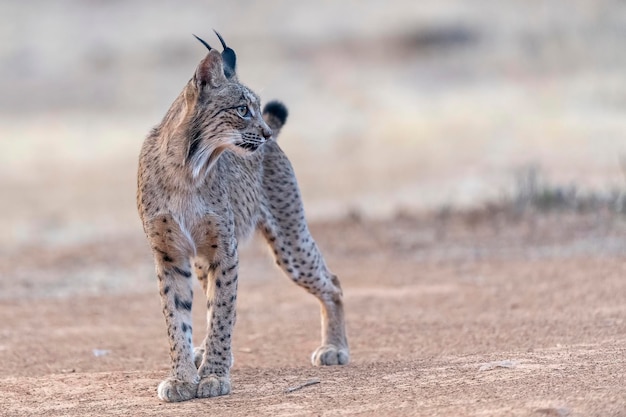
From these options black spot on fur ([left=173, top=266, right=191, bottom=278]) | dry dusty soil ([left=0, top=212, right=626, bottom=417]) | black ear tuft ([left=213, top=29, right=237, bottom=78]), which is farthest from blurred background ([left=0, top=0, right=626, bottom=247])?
black spot on fur ([left=173, top=266, right=191, bottom=278])

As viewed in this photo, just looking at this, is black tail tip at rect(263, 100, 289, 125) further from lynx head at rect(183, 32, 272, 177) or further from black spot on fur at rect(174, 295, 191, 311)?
black spot on fur at rect(174, 295, 191, 311)

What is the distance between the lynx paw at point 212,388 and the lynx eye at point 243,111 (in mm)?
1545

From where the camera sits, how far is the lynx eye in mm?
7336

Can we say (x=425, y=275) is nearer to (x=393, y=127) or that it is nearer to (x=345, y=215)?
(x=345, y=215)

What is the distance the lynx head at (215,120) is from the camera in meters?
7.30

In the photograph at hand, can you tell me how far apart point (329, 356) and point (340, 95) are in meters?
22.0

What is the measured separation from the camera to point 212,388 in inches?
279

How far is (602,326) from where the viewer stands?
28.3 feet

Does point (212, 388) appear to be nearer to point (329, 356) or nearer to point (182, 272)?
point (182, 272)

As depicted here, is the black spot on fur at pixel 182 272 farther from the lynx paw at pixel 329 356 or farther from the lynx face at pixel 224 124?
the lynx paw at pixel 329 356

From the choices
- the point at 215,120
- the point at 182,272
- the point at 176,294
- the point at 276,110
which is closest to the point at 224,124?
the point at 215,120

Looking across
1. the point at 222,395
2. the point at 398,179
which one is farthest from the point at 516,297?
the point at 398,179

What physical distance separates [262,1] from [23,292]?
1397 inches

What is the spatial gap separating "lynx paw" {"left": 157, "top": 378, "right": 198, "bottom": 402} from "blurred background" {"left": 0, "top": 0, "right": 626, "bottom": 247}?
29.9ft
